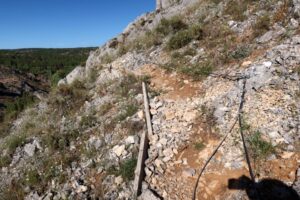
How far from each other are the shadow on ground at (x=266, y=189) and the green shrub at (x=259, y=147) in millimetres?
555

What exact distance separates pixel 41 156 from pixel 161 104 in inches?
138

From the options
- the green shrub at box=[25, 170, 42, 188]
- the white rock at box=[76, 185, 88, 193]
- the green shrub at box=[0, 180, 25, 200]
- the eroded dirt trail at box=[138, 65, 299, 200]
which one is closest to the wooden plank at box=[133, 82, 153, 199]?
the eroded dirt trail at box=[138, 65, 299, 200]

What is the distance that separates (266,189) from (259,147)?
94 cm

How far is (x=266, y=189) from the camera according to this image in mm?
5438

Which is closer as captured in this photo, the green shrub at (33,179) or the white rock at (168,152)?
the white rock at (168,152)

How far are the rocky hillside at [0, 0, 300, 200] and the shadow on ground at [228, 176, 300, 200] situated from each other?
16 mm

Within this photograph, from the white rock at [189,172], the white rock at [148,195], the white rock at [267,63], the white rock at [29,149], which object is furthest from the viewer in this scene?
the white rock at [29,149]

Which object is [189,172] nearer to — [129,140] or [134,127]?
[129,140]

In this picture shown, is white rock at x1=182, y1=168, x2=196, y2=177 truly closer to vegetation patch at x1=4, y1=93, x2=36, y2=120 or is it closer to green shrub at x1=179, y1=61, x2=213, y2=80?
green shrub at x1=179, y1=61, x2=213, y2=80

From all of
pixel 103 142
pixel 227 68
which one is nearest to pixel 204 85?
pixel 227 68

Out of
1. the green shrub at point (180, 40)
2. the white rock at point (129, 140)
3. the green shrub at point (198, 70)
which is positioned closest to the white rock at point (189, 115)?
the white rock at point (129, 140)

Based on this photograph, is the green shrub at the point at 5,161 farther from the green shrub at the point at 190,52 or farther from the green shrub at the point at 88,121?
the green shrub at the point at 190,52

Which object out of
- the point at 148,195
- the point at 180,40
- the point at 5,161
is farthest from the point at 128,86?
the point at 148,195

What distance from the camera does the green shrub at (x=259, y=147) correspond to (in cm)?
600
